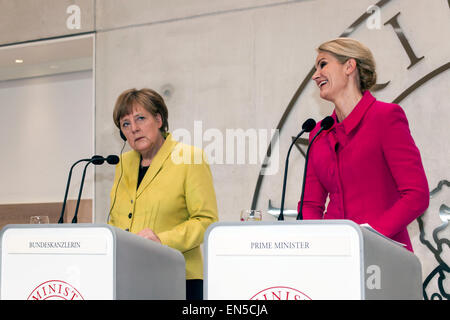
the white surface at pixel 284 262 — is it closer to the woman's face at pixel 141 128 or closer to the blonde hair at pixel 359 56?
the blonde hair at pixel 359 56

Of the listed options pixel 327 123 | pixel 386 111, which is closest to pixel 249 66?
pixel 386 111

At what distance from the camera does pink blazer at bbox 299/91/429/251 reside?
211cm

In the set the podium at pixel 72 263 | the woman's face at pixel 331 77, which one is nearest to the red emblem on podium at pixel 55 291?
the podium at pixel 72 263

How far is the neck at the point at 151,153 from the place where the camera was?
9.25ft

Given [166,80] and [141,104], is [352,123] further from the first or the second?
[166,80]

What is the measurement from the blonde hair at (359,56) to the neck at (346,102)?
46mm

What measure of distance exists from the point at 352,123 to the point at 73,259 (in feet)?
3.77

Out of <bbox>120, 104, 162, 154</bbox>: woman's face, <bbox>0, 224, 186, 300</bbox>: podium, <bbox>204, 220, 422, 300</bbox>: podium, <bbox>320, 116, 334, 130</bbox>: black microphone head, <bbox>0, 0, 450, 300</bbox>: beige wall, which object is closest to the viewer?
<bbox>204, 220, 422, 300</bbox>: podium

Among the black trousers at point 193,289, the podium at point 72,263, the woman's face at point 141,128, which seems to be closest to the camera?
the podium at point 72,263

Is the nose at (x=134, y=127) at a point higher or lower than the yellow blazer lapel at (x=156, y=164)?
higher

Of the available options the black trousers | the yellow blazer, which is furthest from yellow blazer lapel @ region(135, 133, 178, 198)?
the black trousers

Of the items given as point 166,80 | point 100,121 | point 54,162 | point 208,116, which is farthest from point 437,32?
point 54,162

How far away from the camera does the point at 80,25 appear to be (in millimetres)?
4977

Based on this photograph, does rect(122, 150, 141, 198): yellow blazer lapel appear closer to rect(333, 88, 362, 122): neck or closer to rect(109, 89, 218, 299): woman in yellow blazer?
rect(109, 89, 218, 299): woman in yellow blazer
